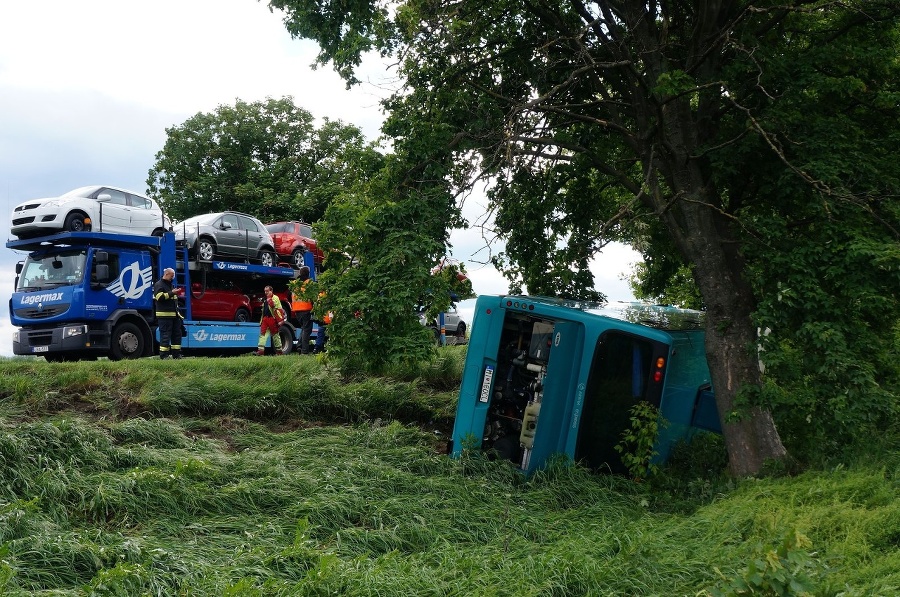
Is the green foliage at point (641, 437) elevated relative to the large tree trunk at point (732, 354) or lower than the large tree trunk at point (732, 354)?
lower

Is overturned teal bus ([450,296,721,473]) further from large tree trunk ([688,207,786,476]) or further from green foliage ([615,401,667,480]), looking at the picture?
large tree trunk ([688,207,786,476])

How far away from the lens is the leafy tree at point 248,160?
A: 37.8m

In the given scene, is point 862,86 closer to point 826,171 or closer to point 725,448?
point 826,171

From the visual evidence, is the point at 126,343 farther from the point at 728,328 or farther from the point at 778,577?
the point at 778,577

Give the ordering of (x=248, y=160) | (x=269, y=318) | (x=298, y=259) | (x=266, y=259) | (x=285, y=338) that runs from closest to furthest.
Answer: (x=269, y=318), (x=266, y=259), (x=285, y=338), (x=298, y=259), (x=248, y=160)

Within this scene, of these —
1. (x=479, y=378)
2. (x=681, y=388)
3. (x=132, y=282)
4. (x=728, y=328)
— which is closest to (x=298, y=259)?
(x=132, y=282)

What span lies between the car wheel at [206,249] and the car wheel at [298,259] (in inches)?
134

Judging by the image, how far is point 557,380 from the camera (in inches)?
390

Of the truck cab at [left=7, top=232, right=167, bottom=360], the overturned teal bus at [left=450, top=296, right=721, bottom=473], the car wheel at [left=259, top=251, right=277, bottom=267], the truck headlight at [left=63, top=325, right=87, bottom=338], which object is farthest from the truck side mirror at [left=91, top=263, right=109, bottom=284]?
the overturned teal bus at [left=450, top=296, right=721, bottom=473]

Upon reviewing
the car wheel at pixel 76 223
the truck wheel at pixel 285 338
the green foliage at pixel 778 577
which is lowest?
the green foliage at pixel 778 577

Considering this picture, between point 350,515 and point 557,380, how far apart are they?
10.8ft

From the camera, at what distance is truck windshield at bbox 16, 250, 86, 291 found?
16328 mm

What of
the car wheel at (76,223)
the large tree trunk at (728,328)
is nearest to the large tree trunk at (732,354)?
the large tree trunk at (728,328)

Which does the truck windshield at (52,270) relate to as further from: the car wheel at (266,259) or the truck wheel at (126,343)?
the car wheel at (266,259)
